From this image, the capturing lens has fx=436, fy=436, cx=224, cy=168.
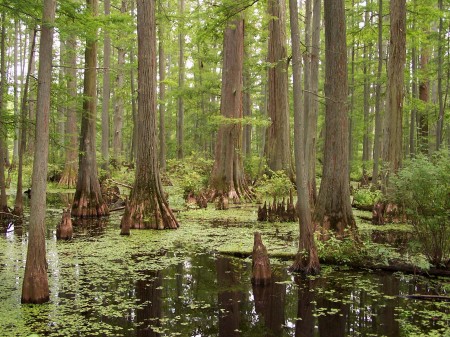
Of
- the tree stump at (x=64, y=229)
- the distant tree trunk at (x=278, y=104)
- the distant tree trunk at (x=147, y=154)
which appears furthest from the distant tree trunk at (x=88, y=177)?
the distant tree trunk at (x=278, y=104)

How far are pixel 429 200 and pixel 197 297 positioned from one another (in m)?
3.33

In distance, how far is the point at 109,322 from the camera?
429cm

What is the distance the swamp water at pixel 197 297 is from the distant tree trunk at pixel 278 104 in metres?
6.97

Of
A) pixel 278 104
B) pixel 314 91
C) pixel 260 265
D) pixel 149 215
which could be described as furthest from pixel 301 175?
pixel 278 104

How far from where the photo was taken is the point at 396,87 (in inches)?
403

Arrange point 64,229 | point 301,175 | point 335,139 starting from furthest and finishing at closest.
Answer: point 64,229
point 335,139
point 301,175

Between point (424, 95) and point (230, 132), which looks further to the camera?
point (424, 95)

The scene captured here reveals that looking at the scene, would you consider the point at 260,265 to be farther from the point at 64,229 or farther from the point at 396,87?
the point at 396,87

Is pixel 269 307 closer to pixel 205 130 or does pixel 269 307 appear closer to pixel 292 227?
pixel 292 227

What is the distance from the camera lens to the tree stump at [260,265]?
5711 mm

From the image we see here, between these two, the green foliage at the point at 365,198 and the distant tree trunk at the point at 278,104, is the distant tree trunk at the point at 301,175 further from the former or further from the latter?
the distant tree trunk at the point at 278,104

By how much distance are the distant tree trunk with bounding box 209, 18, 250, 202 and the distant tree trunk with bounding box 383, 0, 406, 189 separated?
191 inches

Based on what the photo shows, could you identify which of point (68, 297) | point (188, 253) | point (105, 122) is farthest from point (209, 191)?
point (68, 297)

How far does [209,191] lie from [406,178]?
27.5ft
